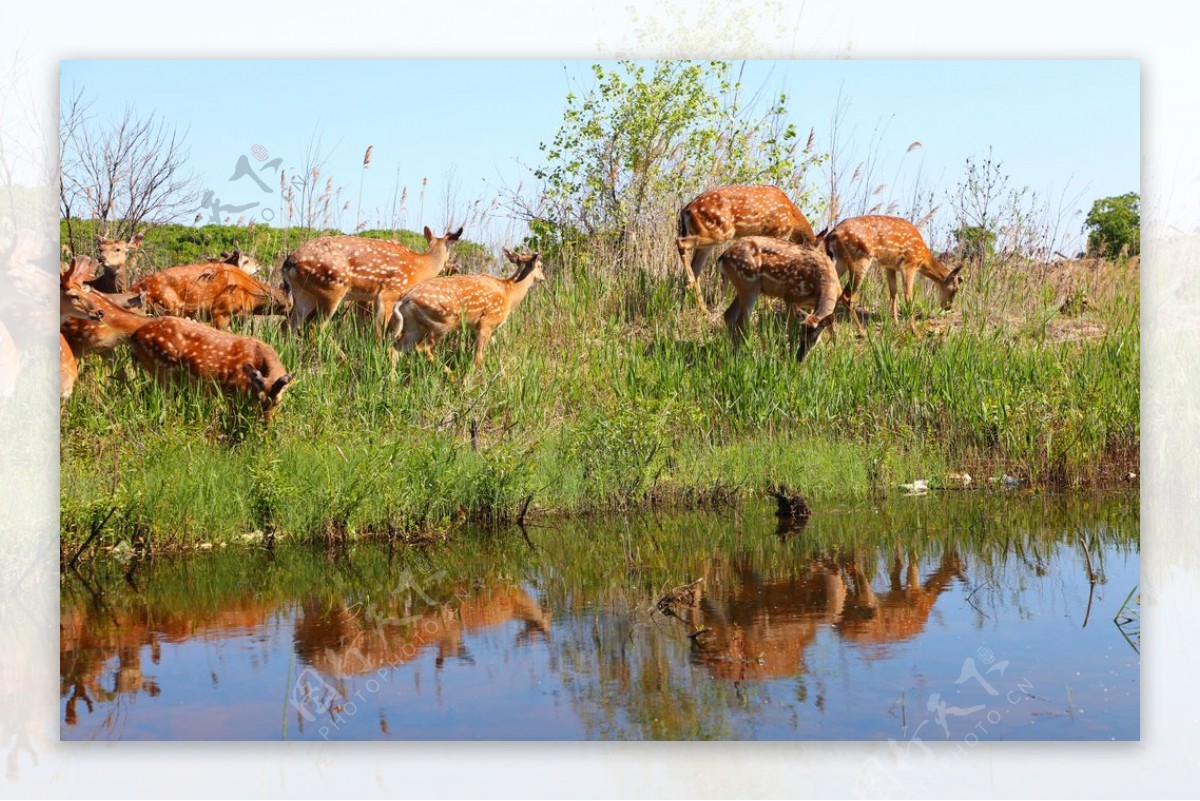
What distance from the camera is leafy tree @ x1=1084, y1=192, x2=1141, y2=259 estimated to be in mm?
7402

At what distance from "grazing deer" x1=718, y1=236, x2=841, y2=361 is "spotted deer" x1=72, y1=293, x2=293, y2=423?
11.3ft

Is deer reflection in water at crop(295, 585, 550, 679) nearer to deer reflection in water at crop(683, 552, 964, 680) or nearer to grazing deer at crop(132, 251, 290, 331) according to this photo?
deer reflection in water at crop(683, 552, 964, 680)

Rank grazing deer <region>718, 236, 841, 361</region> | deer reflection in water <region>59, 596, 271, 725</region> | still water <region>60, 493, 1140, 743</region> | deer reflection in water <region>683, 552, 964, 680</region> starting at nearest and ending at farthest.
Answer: still water <region>60, 493, 1140, 743</region> < deer reflection in water <region>59, 596, 271, 725</region> < deer reflection in water <region>683, 552, 964, 680</region> < grazing deer <region>718, 236, 841, 361</region>

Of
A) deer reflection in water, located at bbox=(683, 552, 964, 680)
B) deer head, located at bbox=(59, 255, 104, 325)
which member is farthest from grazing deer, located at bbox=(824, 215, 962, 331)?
deer head, located at bbox=(59, 255, 104, 325)

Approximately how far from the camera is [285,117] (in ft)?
23.2

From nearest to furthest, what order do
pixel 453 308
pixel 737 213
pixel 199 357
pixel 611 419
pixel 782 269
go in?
pixel 199 357 < pixel 611 419 < pixel 453 308 < pixel 782 269 < pixel 737 213

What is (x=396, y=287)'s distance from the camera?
385 inches

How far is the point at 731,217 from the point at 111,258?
4.34m

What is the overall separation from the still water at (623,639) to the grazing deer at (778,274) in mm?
2801

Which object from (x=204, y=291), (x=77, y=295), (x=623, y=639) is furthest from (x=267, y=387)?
(x=623, y=639)

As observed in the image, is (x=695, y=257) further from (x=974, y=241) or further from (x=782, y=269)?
(x=974, y=241)
